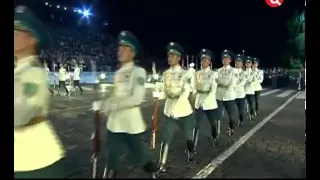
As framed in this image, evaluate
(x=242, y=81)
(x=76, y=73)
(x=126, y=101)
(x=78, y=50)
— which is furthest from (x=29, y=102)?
(x=78, y=50)

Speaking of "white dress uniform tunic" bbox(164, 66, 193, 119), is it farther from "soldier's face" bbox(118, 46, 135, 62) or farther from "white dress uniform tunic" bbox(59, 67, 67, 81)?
"white dress uniform tunic" bbox(59, 67, 67, 81)

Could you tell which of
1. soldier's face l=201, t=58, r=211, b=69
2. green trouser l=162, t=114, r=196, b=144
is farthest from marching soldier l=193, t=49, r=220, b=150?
green trouser l=162, t=114, r=196, b=144

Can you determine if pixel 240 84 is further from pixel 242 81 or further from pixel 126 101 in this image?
pixel 126 101

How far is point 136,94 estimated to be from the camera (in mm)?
4102

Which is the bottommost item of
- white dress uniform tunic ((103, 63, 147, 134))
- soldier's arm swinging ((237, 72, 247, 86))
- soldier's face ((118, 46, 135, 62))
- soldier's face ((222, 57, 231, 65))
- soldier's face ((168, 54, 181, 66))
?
white dress uniform tunic ((103, 63, 147, 134))

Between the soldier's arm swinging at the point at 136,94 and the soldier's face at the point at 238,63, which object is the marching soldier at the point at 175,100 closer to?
the soldier's arm swinging at the point at 136,94

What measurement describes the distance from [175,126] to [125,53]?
198 cm

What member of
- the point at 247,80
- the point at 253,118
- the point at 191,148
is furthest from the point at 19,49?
the point at 253,118

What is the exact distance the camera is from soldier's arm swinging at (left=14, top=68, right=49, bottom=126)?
9.73 feet

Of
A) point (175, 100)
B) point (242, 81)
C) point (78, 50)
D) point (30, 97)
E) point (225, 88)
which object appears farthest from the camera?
point (78, 50)

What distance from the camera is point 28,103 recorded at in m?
2.98

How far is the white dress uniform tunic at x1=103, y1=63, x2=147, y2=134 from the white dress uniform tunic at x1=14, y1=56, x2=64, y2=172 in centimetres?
110
